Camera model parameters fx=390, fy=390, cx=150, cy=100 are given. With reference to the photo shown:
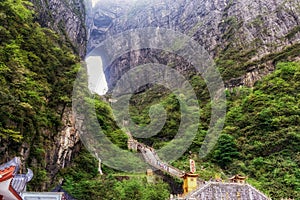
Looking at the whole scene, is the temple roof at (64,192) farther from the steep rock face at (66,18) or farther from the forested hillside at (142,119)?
the steep rock face at (66,18)

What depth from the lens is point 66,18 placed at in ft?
121

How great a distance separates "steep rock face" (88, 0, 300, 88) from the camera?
3262 centimetres

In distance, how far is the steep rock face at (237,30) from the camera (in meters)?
32.6

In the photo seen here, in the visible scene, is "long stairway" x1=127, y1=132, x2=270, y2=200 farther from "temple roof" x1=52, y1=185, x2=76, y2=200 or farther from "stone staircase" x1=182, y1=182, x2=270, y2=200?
"temple roof" x1=52, y1=185, x2=76, y2=200

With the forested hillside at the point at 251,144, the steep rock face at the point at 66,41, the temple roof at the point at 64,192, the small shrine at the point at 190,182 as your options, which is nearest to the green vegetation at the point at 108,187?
the forested hillside at the point at 251,144

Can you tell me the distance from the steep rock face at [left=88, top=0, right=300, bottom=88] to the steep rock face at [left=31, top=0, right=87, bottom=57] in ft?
35.7

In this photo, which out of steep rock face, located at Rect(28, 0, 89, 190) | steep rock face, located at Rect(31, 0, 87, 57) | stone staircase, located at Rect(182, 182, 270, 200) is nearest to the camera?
stone staircase, located at Rect(182, 182, 270, 200)

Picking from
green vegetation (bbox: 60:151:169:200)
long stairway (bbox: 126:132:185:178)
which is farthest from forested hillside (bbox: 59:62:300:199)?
long stairway (bbox: 126:132:185:178)

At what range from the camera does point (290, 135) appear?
2280 cm

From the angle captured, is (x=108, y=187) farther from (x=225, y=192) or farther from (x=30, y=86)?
(x=225, y=192)

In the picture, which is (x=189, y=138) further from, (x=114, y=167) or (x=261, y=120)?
(x=114, y=167)

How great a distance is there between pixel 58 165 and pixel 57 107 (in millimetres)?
3210

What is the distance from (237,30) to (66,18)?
54.6 ft

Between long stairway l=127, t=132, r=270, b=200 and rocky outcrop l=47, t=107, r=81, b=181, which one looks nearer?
long stairway l=127, t=132, r=270, b=200
